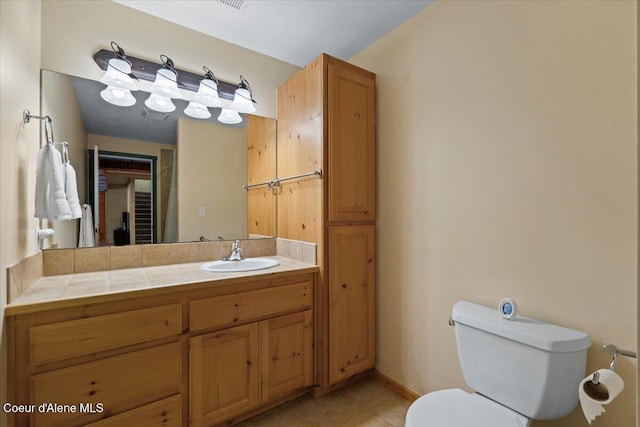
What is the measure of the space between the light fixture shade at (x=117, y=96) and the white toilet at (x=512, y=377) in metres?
2.25

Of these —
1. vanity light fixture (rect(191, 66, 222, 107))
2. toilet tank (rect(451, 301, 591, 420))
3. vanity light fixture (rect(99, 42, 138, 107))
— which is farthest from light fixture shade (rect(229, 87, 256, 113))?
toilet tank (rect(451, 301, 591, 420))

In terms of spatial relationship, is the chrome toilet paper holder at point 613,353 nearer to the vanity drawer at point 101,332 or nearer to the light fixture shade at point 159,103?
the vanity drawer at point 101,332

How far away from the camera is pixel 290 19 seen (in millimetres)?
1946

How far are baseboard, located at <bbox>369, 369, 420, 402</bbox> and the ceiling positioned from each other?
7.87 ft

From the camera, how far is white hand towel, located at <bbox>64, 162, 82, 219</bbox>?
1510mm

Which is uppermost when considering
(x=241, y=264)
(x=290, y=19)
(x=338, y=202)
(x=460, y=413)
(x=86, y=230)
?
(x=290, y=19)

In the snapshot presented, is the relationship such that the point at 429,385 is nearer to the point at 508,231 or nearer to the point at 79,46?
the point at 508,231

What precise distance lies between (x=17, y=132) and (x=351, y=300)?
74.7 inches

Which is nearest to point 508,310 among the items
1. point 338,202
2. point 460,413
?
point 460,413

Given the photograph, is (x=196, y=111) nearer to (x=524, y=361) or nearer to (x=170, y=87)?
(x=170, y=87)

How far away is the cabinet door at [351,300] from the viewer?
1878 millimetres

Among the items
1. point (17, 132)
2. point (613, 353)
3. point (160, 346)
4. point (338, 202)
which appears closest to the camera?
point (613, 353)

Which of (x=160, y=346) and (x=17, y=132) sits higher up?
(x=17, y=132)

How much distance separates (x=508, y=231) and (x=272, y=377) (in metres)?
1.49
